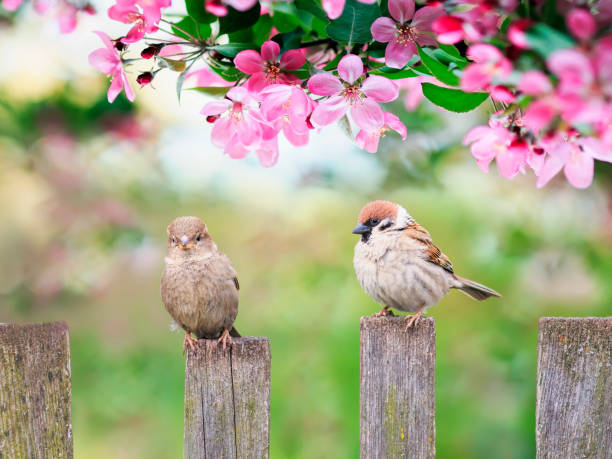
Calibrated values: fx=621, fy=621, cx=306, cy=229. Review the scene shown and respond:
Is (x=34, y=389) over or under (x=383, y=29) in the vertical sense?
under

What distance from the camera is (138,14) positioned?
3.44ft

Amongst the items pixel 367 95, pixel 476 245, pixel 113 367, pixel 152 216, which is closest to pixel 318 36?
pixel 367 95

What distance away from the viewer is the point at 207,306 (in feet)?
5.98

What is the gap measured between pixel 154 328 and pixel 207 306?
4.90 ft

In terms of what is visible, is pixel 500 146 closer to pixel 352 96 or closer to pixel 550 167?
pixel 550 167

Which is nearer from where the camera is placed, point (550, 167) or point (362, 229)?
point (550, 167)

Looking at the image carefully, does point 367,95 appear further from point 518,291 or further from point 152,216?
point 152,216

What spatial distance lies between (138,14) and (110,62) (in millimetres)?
109

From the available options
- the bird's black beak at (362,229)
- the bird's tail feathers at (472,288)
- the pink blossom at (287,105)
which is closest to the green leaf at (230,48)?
the pink blossom at (287,105)

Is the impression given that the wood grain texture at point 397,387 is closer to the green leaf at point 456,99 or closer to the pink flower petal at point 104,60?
the green leaf at point 456,99

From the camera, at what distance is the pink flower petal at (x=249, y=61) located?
102cm

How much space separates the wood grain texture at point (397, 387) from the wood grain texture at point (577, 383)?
0.25m

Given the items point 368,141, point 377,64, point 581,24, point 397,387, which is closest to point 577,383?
point 397,387

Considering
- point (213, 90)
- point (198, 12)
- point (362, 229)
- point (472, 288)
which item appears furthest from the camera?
point (472, 288)
